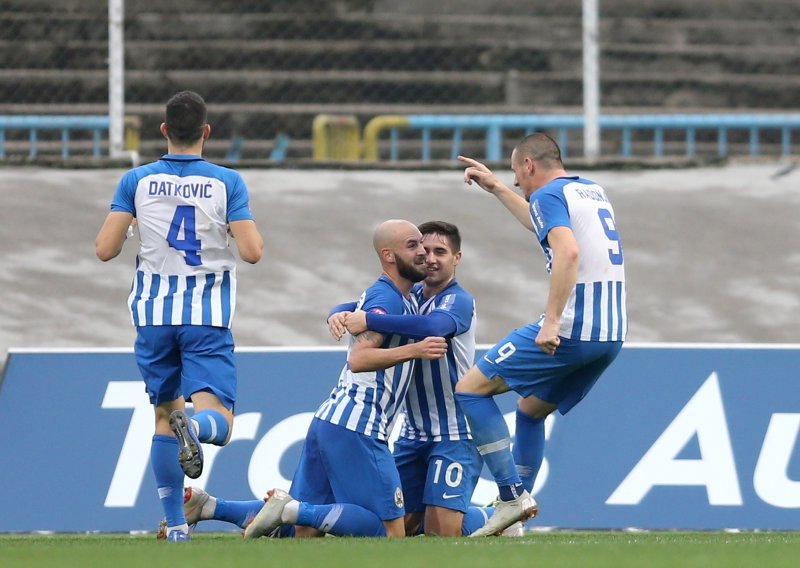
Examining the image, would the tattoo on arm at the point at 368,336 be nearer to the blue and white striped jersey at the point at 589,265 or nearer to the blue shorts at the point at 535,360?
the blue shorts at the point at 535,360

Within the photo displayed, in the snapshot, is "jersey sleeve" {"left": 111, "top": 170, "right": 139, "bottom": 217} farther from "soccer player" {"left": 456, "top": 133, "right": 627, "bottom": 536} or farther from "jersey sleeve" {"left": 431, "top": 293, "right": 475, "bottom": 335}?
"soccer player" {"left": 456, "top": 133, "right": 627, "bottom": 536}

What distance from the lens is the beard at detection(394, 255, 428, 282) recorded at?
6.96 meters

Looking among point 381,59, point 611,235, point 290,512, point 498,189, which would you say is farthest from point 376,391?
point 381,59

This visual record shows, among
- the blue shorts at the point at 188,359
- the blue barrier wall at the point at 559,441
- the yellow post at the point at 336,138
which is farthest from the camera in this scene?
the yellow post at the point at 336,138

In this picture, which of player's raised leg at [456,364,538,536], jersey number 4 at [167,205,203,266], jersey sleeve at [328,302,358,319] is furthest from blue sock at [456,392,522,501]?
jersey number 4 at [167,205,203,266]

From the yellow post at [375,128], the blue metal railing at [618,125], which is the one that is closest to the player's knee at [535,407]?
the blue metal railing at [618,125]

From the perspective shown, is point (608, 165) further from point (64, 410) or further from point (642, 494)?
point (64, 410)

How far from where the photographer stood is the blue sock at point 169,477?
21.4ft

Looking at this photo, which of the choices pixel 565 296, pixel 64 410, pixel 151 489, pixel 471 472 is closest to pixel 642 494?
pixel 471 472

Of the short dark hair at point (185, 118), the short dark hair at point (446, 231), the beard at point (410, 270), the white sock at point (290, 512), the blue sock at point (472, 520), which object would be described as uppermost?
the short dark hair at point (185, 118)

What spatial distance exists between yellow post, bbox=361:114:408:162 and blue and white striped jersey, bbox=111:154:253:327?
6.39m

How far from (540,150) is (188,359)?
1.92 m

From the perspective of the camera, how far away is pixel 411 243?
692cm

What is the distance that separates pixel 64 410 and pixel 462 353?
2393mm
